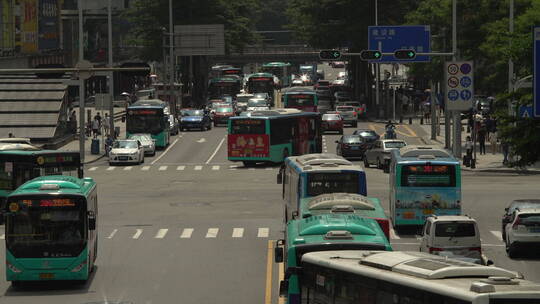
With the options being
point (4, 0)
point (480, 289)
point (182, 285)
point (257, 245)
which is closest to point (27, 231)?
point (182, 285)

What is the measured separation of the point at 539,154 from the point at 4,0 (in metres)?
75.6

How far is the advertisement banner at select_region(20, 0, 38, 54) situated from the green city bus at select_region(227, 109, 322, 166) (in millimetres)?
45387

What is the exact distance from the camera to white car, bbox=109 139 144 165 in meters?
68.1

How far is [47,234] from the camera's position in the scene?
2867 centimetres

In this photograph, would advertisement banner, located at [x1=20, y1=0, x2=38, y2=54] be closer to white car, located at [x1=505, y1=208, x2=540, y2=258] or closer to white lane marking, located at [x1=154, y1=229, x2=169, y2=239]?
white lane marking, located at [x1=154, y1=229, x2=169, y2=239]

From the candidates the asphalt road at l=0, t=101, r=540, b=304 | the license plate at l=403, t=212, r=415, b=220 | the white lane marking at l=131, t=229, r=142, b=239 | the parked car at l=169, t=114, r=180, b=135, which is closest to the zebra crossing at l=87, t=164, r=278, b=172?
the asphalt road at l=0, t=101, r=540, b=304

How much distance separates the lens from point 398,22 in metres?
110

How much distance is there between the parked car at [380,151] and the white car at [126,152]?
1350 cm

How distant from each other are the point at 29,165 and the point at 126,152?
79.7 ft

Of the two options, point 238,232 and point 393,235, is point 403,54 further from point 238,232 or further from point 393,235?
point 238,232

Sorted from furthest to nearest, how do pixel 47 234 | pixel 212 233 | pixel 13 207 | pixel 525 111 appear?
pixel 212 233
pixel 525 111
pixel 47 234
pixel 13 207

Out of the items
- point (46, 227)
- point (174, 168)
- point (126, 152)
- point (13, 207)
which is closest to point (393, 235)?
point (46, 227)

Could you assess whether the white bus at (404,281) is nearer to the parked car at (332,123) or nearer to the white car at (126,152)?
the white car at (126,152)

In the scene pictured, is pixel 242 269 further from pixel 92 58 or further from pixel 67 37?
pixel 92 58
